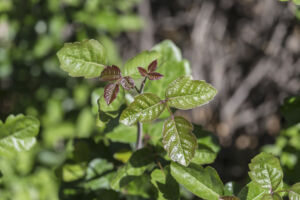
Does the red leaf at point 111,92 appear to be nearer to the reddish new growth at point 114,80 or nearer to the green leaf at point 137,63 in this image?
the reddish new growth at point 114,80

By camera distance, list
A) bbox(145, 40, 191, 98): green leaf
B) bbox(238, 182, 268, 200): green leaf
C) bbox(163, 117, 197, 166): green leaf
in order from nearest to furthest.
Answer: bbox(163, 117, 197, 166): green leaf → bbox(238, 182, 268, 200): green leaf → bbox(145, 40, 191, 98): green leaf

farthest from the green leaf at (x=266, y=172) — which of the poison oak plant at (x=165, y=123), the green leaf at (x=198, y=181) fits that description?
the green leaf at (x=198, y=181)

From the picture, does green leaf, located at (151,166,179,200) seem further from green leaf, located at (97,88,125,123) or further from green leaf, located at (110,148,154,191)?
green leaf, located at (97,88,125,123)

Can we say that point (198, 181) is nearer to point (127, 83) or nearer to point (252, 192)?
point (252, 192)

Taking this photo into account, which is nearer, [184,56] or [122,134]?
[122,134]

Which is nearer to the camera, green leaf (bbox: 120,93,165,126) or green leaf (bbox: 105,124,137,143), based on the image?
green leaf (bbox: 120,93,165,126)

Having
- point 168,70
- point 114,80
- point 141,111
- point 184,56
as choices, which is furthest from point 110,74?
point 184,56

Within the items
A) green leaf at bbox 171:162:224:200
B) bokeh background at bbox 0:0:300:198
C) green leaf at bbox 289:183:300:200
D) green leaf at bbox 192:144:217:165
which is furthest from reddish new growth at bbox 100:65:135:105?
bokeh background at bbox 0:0:300:198

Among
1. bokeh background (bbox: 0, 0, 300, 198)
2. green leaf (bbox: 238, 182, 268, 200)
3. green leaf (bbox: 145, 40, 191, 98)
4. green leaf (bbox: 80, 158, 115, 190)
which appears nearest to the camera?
green leaf (bbox: 238, 182, 268, 200)
